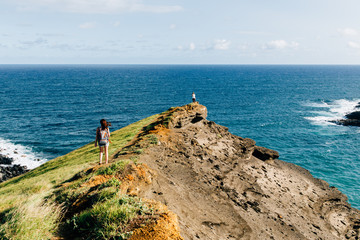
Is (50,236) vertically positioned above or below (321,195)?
above

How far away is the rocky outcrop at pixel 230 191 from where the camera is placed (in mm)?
13453

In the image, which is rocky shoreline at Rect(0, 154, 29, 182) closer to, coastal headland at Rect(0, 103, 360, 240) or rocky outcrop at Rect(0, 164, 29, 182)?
rocky outcrop at Rect(0, 164, 29, 182)

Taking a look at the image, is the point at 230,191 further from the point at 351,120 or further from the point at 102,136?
the point at 351,120

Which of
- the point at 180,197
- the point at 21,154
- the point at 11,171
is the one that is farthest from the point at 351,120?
the point at 21,154

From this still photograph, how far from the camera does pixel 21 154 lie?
166ft

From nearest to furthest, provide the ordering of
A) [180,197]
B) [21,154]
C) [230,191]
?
[180,197] < [230,191] < [21,154]

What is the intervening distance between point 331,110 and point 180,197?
88.9 m

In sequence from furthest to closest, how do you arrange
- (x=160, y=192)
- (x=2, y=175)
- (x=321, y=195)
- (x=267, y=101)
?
(x=267, y=101), (x=2, y=175), (x=321, y=195), (x=160, y=192)

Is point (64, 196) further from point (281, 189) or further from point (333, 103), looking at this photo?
point (333, 103)

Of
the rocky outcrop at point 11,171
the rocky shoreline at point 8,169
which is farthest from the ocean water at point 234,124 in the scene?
the rocky outcrop at point 11,171

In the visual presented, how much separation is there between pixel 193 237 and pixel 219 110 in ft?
264

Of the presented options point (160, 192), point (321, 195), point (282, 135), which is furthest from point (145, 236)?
point (282, 135)

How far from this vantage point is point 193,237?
32.4 feet

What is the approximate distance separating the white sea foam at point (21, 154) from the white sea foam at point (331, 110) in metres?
70.6
